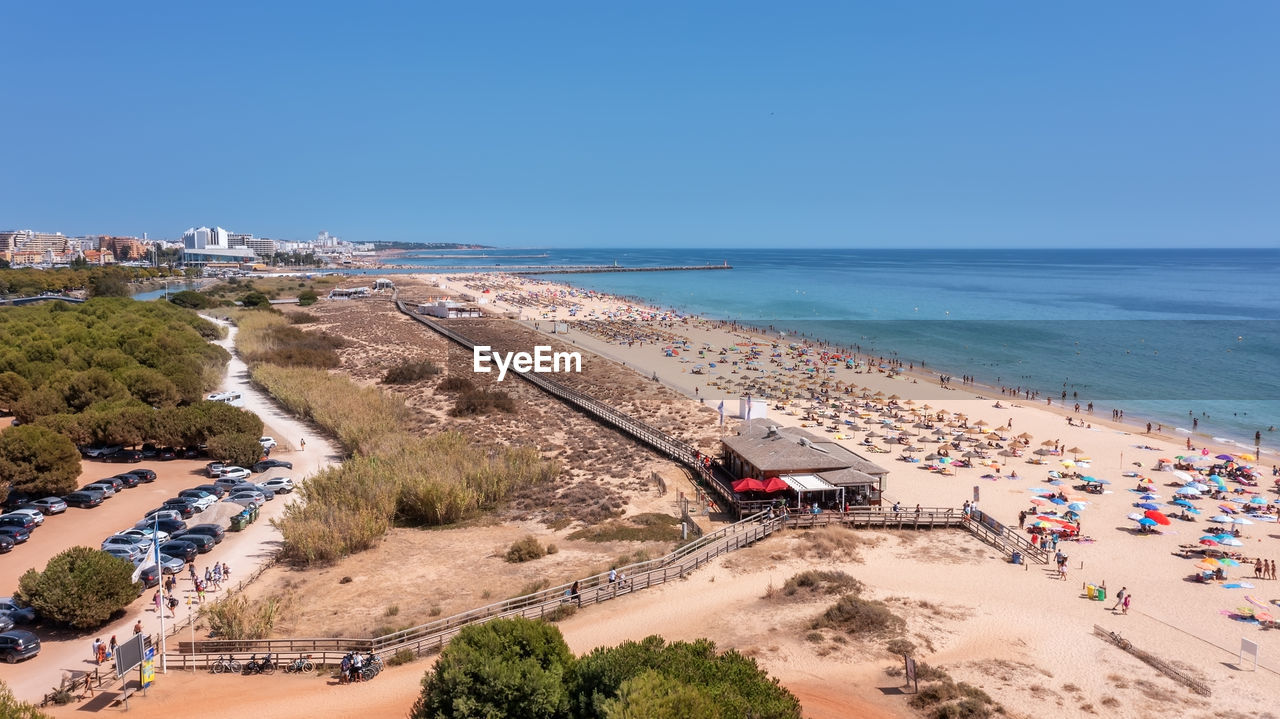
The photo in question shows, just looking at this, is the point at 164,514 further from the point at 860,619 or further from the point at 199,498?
the point at 860,619

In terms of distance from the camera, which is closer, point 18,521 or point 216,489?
point 18,521

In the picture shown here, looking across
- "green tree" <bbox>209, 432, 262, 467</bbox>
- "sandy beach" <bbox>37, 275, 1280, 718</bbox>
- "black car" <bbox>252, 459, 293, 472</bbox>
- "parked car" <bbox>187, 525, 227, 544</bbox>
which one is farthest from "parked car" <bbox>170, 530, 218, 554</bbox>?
"green tree" <bbox>209, 432, 262, 467</bbox>

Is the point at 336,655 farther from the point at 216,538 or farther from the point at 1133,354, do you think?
the point at 1133,354

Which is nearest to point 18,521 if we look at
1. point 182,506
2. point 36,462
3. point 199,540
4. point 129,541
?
point 36,462

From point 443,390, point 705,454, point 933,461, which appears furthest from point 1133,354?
point 443,390

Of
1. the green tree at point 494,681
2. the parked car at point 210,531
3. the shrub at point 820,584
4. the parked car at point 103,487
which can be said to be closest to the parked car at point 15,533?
the parked car at point 103,487

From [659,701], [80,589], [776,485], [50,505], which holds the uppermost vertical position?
[659,701]

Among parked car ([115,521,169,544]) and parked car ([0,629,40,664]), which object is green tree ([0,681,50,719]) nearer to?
parked car ([0,629,40,664])
